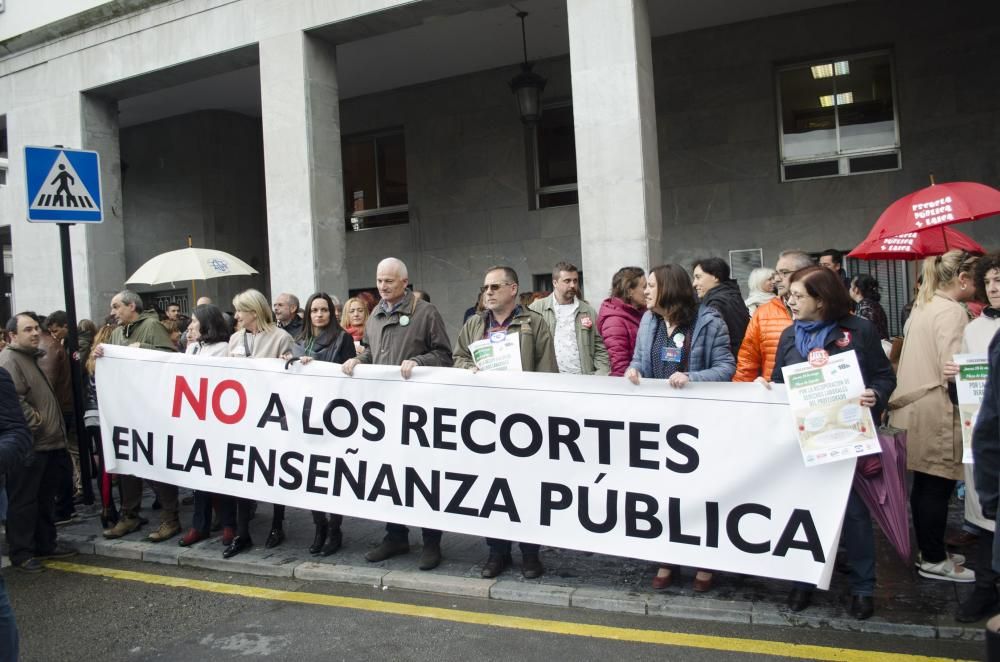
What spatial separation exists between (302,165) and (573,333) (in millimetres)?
5435

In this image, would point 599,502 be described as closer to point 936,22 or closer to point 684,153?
point 684,153

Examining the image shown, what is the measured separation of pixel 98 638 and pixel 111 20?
33.3ft

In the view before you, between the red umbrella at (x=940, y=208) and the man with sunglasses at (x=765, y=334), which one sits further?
the red umbrella at (x=940, y=208)

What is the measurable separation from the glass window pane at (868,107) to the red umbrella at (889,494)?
26.3 feet

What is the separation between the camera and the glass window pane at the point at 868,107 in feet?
35.8

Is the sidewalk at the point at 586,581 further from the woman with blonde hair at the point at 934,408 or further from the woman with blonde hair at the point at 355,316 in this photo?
the woman with blonde hair at the point at 355,316

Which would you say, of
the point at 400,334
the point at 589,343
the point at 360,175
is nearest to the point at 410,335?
the point at 400,334

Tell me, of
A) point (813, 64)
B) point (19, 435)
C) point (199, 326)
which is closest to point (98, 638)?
point (19, 435)

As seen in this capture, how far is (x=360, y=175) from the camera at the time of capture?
1512 cm

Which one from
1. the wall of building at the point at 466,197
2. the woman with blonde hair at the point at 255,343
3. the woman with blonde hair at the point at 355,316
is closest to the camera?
the woman with blonde hair at the point at 255,343

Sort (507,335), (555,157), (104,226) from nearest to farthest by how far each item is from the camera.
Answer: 1. (507,335)
2. (104,226)
3. (555,157)

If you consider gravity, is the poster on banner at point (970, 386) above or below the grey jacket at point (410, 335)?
below

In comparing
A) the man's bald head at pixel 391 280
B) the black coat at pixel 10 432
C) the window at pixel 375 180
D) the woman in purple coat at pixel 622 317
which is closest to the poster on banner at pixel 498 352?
the man's bald head at pixel 391 280

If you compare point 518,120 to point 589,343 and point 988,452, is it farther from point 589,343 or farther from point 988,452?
point 988,452
